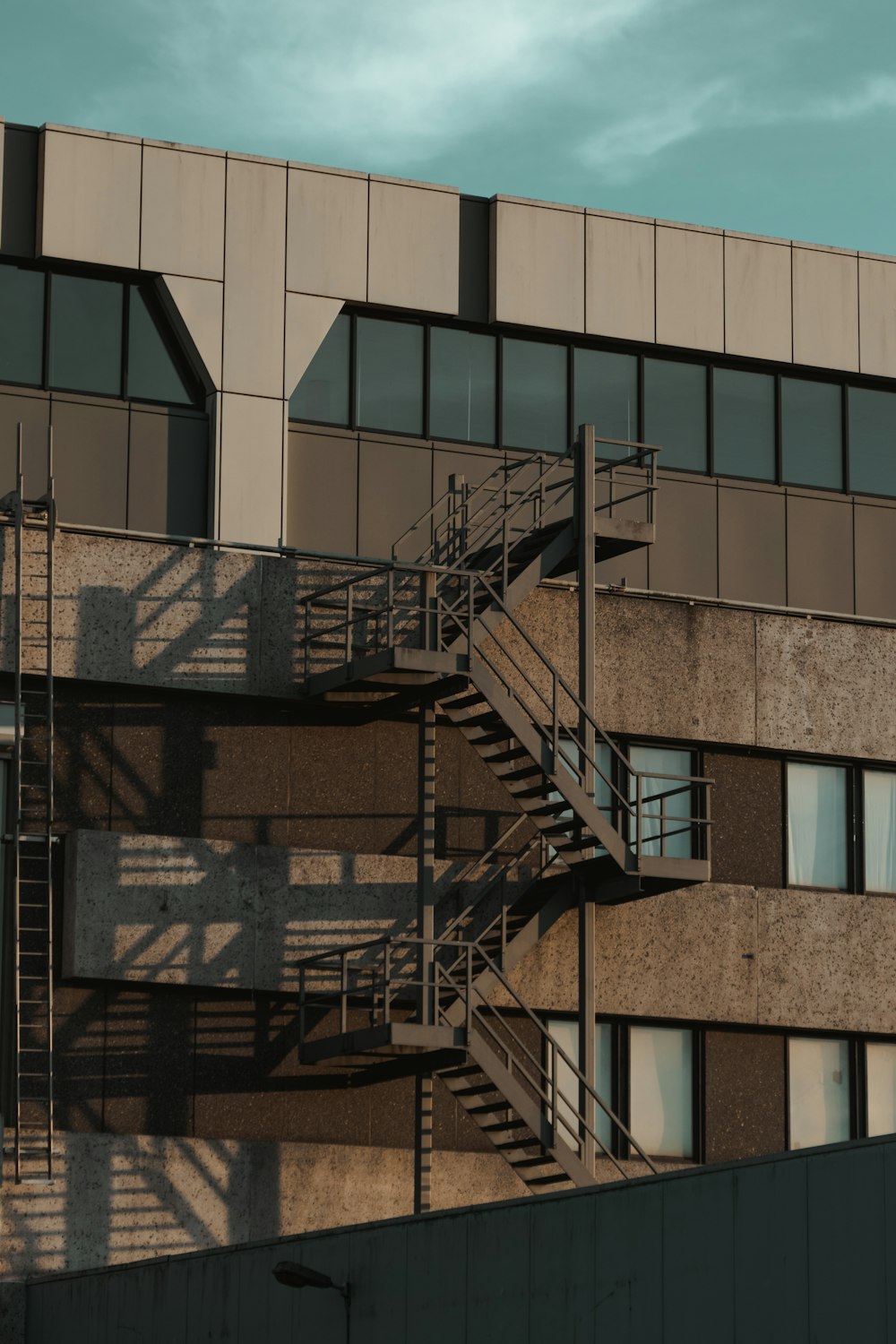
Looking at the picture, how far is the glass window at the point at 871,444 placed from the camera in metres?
33.2

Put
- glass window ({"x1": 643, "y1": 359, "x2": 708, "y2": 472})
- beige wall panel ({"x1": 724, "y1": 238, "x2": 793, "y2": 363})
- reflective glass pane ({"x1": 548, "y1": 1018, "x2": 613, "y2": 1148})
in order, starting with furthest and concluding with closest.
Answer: beige wall panel ({"x1": 724, "y1": 238, "x2": 793, "y2": 363}), glass window ({"x1": 643, "y1": 359, "x2": 708, "y2": 472}), reflective glass pane ({"x1": 548, "y1": 1018, "x2": 613, "y2": 1148})

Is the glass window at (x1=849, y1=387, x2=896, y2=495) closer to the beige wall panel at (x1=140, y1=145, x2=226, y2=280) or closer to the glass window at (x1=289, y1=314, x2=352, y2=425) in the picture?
the glass window at (x1=289, y1=314, x2=352, y2=425)

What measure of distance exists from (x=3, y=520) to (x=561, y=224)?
9.12 m

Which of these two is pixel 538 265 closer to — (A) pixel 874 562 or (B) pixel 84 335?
(B) pixel 84 335

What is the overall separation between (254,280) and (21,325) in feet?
9.85

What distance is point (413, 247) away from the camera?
30.6 meters

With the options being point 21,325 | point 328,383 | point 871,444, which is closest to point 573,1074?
point 328,383

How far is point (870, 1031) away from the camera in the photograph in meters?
30.1

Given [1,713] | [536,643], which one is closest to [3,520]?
[1,713]

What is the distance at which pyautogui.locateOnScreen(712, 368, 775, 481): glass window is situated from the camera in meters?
32.5

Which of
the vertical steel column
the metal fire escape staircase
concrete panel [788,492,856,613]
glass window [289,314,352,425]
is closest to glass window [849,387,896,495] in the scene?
concrete panel [788,492,856,613]

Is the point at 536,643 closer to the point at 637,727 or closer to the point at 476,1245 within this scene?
the point at 637,727

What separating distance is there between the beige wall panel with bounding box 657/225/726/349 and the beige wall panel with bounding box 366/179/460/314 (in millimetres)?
3044

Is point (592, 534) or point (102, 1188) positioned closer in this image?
point (102, 1188)
